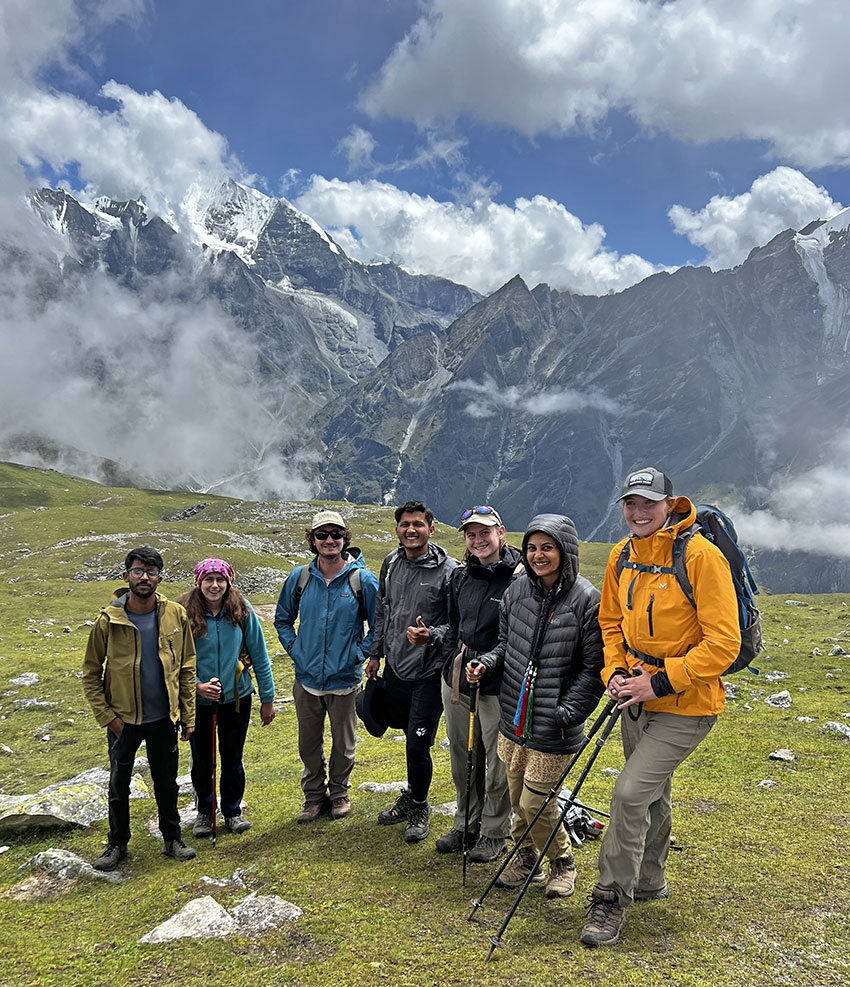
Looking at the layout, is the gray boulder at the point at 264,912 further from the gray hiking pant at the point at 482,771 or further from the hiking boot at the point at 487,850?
the gray hiking pant at the point at 482,771

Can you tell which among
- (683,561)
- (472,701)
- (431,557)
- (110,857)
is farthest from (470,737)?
(110,857)

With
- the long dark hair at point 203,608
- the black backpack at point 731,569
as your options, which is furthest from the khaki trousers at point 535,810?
the long dark hair at point 203,608

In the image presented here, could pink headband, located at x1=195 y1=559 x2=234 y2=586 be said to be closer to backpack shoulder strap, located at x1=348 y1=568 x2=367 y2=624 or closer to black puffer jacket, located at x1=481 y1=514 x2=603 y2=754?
backpack shoulder strap, located at x1=348 y1=568 x2=367 y2=624

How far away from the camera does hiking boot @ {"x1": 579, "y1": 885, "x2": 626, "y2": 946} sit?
A: 6449 millimetres

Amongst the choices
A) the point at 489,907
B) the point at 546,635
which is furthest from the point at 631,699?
the point at 489,907

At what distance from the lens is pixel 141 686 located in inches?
348

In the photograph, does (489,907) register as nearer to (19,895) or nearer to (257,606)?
(19,895)

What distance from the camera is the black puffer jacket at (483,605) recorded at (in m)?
8.69

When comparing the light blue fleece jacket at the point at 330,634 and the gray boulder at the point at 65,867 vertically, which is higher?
the light blue fleece jacket at the point at 330,634

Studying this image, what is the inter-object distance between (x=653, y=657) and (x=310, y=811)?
7.10 metres

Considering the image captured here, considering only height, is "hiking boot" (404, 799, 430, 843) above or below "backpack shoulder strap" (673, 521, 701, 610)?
below

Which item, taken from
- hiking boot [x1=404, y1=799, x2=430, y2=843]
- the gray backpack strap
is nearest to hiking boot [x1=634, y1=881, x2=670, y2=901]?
hiking boot [x1=404, y1=799, x2=430, y2=843]

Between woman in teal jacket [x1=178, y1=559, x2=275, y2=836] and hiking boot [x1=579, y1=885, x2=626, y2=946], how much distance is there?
5720mm

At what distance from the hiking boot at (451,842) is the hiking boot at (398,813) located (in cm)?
116
